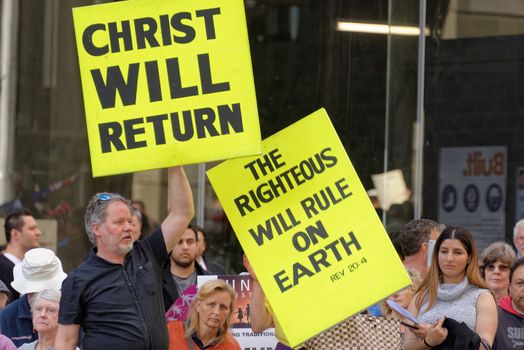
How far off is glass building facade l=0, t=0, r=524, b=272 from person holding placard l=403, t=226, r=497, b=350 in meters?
5.87

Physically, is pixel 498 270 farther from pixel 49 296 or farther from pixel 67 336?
pixel 67 336

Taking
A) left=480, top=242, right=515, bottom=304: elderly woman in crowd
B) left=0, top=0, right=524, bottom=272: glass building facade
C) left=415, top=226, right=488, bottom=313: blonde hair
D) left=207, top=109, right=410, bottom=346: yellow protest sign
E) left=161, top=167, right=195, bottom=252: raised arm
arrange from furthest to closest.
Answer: left=0, top=0, right=524, bottom=272: glass building facade
left=480, top=242, right=515, bottom=304: elderly woman in crowd
left=415, top=226, right=488, bottom=313: blonde hair
left=207, top=109, right=410, bottom=346: yellow protest sign
left=161, top=167, right=195, bottom=252: raised arm

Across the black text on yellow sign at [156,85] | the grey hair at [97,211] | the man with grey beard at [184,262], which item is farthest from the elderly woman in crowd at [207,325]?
the man with grey beard at [184,262]

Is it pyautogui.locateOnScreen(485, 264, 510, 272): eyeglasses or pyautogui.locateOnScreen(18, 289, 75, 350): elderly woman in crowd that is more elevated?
pyautogui.locateOnScreen(18, 289, 75, 350): elderly woman in crowd

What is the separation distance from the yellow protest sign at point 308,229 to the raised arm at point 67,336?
1039mm

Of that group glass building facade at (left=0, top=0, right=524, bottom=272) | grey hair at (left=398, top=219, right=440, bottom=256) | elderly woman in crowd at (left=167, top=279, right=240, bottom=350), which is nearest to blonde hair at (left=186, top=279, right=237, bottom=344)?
elderly woman in crowd at (left=167, top=279, right=240, bottom=350)

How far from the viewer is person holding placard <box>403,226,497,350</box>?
6977 mm

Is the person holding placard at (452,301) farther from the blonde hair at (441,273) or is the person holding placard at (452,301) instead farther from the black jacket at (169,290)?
the black jacket at (169,290)

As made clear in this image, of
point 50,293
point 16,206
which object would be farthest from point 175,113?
point 16,206

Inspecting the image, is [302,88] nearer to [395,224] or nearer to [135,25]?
[395,224]

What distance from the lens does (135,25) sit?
6555 mm

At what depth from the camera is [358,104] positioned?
1404 centimetres

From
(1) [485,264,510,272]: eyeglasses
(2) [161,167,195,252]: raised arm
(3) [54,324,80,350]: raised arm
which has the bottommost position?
(1) [485,264,510,272]: eyeglasses

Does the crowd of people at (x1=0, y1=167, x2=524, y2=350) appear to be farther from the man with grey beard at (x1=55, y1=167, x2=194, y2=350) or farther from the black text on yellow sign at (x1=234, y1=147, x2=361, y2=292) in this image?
the black text on yellow sign at (x1=234, y1=147, x2=361, y2=292)
